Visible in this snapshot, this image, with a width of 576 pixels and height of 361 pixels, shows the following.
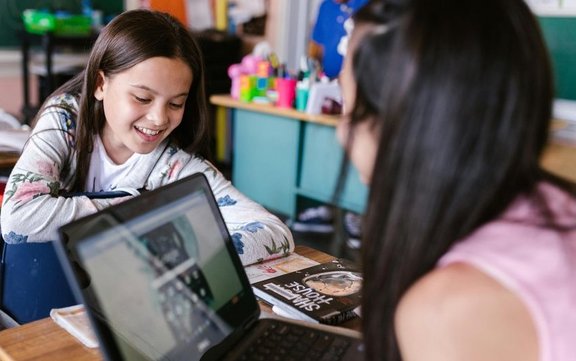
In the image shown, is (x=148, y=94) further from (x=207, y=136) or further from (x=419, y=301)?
(x=419, y=301)

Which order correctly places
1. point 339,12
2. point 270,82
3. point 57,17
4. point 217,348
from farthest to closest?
point 57,17 < point 339,12 < point 270,82 < point 217,348

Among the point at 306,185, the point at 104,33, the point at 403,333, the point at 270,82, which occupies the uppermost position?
the point at 104,33

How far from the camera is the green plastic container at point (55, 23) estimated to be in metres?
4.33

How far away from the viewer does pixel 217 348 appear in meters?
0.82

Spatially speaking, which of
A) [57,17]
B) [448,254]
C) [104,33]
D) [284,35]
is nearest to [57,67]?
[57,17]

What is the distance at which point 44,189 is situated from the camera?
1.30 meters

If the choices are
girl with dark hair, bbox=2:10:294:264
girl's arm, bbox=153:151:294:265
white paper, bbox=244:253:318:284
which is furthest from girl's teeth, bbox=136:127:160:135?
white paper, bbox=244:253:318:284

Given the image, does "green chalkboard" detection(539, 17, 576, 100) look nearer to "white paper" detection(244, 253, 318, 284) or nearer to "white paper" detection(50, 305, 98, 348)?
"white paper" detection(244, 253, 318, 284)

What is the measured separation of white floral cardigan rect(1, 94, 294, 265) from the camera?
4.05 ft

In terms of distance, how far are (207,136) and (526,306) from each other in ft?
3.66

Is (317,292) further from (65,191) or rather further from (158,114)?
(65,191)

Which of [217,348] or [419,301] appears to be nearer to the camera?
[419,301]

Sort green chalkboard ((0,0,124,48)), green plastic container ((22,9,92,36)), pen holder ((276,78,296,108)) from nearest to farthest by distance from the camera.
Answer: pen holder ((276,78,296,108)), green plastic container ((22,9,92,36)), green chalkboard ((0,0,124,48))

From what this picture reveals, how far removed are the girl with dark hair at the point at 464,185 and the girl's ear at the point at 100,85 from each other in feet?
3.15
